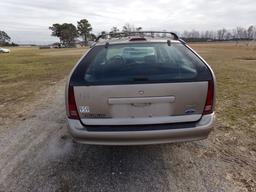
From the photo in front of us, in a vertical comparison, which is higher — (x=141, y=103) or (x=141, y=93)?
(x=141, y=93)

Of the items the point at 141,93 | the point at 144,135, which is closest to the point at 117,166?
the point at 144,135

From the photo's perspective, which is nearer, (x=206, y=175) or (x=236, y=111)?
(x=206, y=175)

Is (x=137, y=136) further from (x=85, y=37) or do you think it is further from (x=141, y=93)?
(x=85, y=37)

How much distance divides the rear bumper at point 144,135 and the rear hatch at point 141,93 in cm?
10

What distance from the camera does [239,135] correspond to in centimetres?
420

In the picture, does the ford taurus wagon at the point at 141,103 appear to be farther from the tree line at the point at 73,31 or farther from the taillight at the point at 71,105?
the tree line at the point at 73,31

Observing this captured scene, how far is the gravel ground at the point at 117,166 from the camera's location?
290 centimetres

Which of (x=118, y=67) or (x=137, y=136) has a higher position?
(x=118, y=67)

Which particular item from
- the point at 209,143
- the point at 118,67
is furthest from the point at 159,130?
the point at 209,143

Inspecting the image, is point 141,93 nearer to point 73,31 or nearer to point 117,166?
point 117,166

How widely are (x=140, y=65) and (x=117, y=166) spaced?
4.20ft

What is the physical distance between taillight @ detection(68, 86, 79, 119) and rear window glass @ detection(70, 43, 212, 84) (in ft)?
0.56

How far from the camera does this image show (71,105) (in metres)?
2.98

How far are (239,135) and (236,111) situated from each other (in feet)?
4.39
